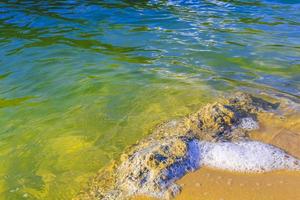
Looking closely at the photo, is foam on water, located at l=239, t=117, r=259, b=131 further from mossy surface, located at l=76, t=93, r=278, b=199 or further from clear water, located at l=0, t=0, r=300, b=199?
clear water, located at l=0, t=0, r=300, b=199

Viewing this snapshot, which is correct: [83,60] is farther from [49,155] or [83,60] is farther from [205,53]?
[49,155]

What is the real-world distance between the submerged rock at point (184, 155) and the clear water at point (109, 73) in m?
0.19

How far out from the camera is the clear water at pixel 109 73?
3293 mm

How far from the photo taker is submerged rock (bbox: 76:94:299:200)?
276cm

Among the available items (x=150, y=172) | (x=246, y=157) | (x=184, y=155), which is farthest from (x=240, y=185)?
(x=150, y=172)

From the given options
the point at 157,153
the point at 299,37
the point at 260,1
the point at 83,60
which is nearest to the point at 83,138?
the point at 157,153

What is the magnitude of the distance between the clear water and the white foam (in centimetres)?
71

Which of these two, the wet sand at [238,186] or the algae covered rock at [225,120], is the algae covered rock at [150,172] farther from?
the algae covered rock at [225,120]

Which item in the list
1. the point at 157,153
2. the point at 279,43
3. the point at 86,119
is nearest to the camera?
the point at 157,153

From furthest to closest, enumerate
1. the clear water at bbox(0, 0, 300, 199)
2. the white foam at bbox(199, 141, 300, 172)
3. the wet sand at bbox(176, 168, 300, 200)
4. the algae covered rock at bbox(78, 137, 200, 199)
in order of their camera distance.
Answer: the clear water at bbox(0, 0, 300, 199) → the white foam at bbox(199, 141, 300, 172) → the algae covered rock at bbox(78, 137, 200, 199) → the wet sand at bbox(176, 168, 300, 200)

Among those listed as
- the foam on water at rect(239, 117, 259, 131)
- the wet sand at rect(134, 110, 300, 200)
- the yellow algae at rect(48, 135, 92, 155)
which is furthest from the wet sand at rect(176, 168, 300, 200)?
the yellow algae at rect(48, 135, 92, 155)

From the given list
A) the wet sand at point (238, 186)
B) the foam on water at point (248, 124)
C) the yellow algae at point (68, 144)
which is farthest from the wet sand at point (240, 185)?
the yellow algae at point (68, 144)

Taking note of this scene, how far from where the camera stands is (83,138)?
11.5 feet

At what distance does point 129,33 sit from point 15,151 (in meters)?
3.92
